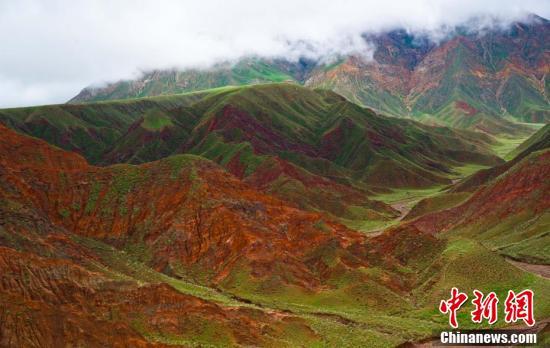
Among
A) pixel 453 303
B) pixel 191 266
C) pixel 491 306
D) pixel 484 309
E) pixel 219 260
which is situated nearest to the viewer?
pixel 491 306

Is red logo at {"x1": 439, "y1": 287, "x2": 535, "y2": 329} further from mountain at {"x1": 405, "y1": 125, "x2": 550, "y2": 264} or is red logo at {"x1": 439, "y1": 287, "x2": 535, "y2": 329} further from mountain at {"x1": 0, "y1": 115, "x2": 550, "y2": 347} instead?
mountain at {"x1": 405, "y1": 125, "x2": 550, "y2": 264}

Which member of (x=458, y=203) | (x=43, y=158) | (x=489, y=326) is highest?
(x=43, y=158)

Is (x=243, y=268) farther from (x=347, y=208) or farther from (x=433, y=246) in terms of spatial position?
(x=347, y=208)

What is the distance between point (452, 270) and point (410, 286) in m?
6.43

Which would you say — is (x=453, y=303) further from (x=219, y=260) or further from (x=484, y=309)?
(x=219, y=260)

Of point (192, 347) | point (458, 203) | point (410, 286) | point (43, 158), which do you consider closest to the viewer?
point (192, 347)

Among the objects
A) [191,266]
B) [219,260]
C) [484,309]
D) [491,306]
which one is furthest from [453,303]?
[191,266]

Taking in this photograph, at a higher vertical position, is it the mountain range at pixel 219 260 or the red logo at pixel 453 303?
the mountain range at pixel 219 260

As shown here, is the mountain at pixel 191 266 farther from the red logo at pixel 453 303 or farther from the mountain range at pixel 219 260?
the red logo at pixel 453 303

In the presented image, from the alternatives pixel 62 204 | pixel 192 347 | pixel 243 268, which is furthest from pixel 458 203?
pixel 192 347

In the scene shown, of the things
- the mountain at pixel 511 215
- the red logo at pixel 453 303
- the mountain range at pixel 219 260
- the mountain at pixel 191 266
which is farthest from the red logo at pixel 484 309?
the mountain at pixel 511 215

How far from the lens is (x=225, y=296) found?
84062mm

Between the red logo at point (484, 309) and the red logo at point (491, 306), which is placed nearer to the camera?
the red logo at point (491, 306)

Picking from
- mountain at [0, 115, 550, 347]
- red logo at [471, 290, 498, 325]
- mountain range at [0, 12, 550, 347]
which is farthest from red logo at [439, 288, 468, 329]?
red logo at [471, 290, 498, 325]
